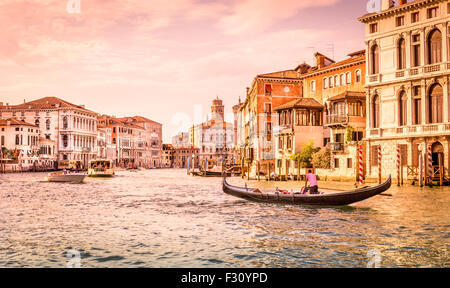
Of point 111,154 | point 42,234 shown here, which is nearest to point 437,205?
point 42,234

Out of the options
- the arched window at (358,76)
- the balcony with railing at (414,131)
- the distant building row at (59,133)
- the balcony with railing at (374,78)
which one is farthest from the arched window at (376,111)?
the distant building row at (59,133)

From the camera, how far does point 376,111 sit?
21.0 metres

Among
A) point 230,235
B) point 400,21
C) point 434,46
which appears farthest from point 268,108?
point 230,235

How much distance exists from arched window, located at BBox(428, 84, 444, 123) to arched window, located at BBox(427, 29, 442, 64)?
44.5 inches

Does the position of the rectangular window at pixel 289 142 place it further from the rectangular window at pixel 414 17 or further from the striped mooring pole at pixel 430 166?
the rectangular window at pixel 414 17

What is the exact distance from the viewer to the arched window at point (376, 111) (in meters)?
20.9

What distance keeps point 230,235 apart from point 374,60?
1643 centimetres

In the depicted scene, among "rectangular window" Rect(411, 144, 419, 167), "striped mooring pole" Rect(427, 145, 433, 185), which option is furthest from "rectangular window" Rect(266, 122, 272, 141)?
"striped mooring pole" Rect(427, 145, 433, 185)

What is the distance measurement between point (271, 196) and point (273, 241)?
4901 millimetres

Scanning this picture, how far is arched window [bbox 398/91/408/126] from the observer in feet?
65.1

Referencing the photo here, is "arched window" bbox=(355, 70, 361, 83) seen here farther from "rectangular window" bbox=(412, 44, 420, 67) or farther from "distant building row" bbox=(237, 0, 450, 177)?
"rectangular window" bbox=(412, 44, 420, 67)

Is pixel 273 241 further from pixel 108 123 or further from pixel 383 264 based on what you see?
pixel 108 123

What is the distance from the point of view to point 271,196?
11.8 m

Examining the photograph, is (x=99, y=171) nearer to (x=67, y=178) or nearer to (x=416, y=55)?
(x=67, y=178)
